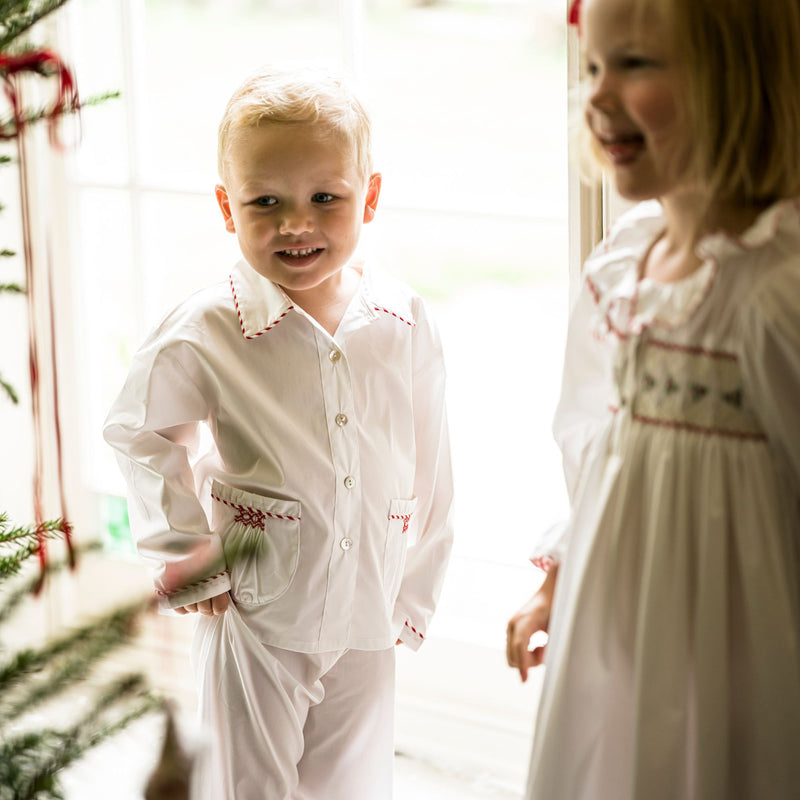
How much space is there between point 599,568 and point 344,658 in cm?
51

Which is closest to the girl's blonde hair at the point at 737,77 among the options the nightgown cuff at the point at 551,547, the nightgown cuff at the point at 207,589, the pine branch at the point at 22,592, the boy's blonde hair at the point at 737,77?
the boy's blonde hair at the point at 737,77

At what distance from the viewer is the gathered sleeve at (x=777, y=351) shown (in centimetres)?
90

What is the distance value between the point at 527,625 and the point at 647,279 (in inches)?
14.9

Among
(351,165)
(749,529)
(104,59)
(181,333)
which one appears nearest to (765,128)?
(749,529)

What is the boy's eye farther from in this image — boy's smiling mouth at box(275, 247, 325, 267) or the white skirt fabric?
boy's smiling mouth at box(275, 247, 325, 267)

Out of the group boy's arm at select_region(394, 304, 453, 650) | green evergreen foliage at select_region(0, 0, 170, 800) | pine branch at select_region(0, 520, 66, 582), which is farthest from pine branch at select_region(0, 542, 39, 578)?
boy's arm at select_region(394, 304, 453, 650)

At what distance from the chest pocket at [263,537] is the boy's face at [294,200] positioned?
27 centimetres

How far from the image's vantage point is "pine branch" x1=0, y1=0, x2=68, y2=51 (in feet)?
2.78

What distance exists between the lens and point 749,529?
0.94 metres

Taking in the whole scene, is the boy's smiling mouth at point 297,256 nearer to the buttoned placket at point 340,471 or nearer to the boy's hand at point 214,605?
the buttoned placket at point 340,471

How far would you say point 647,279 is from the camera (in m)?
1.02

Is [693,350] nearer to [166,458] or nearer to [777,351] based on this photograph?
[777,351]

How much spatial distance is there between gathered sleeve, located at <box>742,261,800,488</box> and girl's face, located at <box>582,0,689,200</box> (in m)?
0.14

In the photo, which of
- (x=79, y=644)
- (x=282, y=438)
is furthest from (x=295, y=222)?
(x=79, y=644)
